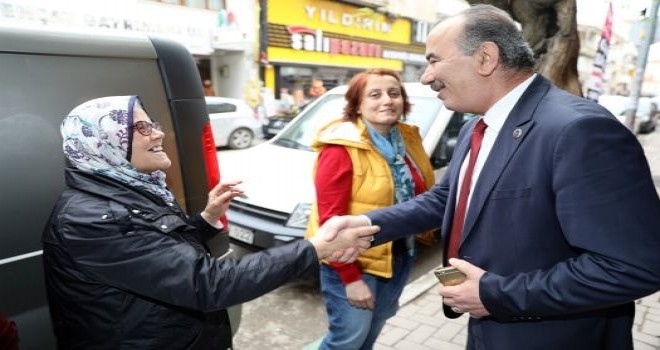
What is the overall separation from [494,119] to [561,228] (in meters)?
0.44

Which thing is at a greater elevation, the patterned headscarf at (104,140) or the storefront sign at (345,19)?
the storefront sign at (345,19)

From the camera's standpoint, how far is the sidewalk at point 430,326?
10.8 feet

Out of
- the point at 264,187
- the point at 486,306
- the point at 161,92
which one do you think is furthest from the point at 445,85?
the point at 264,187

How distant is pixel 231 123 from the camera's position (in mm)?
12188

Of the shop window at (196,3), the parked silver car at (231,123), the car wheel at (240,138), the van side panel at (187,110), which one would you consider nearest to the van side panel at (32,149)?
the van side panel at (187,110)

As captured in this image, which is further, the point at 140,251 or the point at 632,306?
the point at 632,306

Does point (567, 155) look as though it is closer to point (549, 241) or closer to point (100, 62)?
point (549, 241)

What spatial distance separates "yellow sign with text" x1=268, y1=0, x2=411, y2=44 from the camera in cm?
1999

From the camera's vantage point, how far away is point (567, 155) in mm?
1290

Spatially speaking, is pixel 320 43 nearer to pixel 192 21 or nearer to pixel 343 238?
pixel 192 21

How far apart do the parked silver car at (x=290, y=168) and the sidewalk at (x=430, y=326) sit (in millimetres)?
1046

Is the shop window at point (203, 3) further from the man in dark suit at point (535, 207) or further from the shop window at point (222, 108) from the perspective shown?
the man in dark suit at point (535, 207)

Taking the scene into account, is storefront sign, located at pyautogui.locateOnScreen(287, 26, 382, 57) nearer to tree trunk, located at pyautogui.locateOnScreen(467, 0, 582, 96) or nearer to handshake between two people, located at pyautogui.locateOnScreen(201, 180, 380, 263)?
tree trunk, located at pyautogui.locateOnScreen(467, 0, 582, 96)

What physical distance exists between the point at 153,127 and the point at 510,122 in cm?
127
